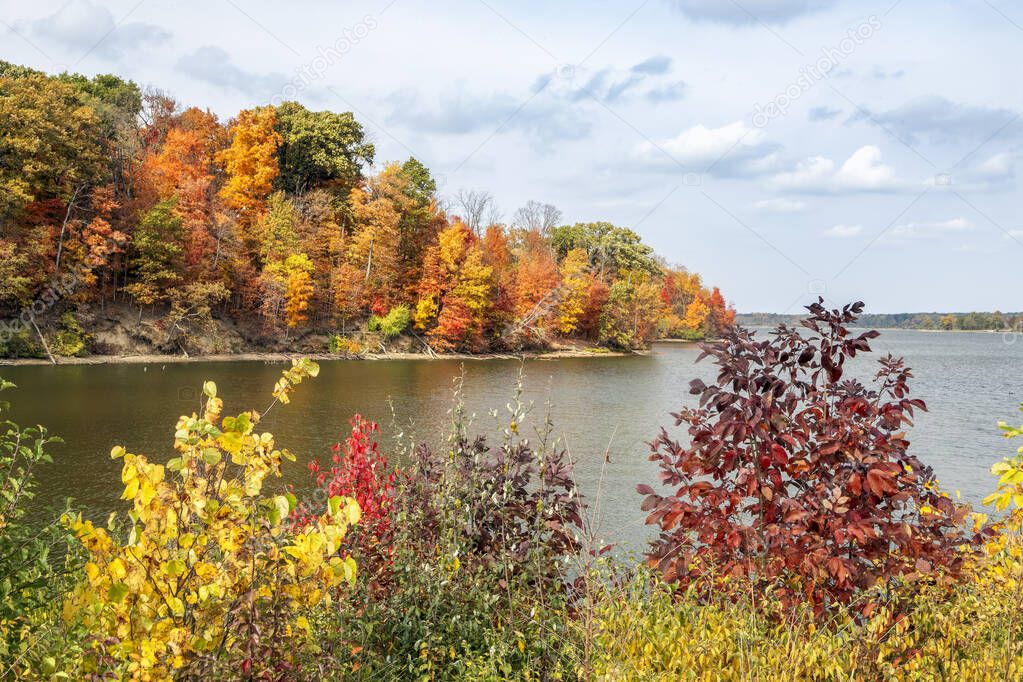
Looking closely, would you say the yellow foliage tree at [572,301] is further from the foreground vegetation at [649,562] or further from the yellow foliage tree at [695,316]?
the foreground vegetation at [649,562]

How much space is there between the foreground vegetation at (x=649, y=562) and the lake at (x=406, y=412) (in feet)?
3.43

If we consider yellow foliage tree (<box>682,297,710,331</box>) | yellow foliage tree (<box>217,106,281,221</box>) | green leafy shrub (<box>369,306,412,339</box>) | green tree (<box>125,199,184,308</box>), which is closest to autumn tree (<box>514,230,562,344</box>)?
green leafy shrub (<box>369,306,412,339</box>)

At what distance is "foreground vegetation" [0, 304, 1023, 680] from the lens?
2549 mm

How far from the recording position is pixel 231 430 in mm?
2297

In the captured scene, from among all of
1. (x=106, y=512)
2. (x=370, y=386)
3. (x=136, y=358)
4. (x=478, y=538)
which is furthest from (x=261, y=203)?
(x=478, y=538)

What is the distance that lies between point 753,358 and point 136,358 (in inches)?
1270

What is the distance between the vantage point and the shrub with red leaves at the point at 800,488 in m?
3.56

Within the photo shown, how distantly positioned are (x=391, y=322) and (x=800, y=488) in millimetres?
38234

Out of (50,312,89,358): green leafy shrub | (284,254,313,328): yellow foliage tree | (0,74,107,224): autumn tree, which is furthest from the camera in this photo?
(284,254,313,328): yellow foliage tree

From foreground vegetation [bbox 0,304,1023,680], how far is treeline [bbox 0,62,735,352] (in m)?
A: 29.6

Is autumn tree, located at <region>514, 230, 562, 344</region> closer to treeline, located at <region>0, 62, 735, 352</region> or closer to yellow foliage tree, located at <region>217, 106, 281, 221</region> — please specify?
treeline, located at <region>0, 62, 735, 352</region>

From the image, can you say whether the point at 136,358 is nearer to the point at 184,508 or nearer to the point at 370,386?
the point at 370,386

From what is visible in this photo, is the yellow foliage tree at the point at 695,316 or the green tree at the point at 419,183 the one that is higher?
the green tree at the point at 419,183

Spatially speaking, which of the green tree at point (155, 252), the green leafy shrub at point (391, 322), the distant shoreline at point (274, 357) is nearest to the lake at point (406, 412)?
the distant shoreline at point (274, 357)
